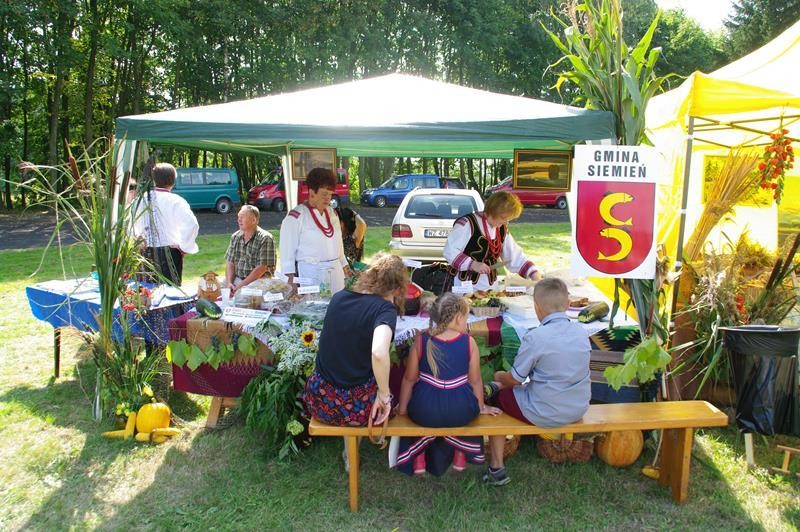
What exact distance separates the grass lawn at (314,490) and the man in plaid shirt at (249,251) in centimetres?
142

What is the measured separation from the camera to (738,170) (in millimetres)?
4078

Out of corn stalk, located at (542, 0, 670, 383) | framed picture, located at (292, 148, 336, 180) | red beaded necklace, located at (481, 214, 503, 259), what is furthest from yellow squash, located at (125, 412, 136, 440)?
corn stalk, located at (542, 0, 670, 383)

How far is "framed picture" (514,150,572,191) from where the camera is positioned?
13.5 ft

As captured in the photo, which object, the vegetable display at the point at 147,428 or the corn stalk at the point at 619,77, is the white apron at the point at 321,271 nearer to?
the vegetable display at the point at 147,428

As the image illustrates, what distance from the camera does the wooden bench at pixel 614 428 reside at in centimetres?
297

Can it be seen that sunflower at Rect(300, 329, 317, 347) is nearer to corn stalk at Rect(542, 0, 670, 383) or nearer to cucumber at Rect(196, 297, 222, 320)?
cucumber at Rect(196, 297, 222, 320)

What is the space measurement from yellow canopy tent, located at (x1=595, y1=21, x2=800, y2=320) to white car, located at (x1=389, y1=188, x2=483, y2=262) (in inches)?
105

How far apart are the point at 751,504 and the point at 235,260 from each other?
4067 mm

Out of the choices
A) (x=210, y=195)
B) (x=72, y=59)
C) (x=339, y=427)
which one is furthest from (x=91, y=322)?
(x=72, y=59)

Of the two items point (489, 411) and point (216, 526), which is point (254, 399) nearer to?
point (216, 526)

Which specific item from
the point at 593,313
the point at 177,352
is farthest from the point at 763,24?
the point at 177,352

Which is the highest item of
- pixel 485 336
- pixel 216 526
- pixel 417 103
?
pixel 417 103

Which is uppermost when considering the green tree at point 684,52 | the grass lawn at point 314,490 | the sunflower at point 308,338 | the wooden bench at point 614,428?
the green tree at point 684,52

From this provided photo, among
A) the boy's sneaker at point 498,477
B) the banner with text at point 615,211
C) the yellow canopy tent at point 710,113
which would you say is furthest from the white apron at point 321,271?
the yellow canopy tent at point 710,113
